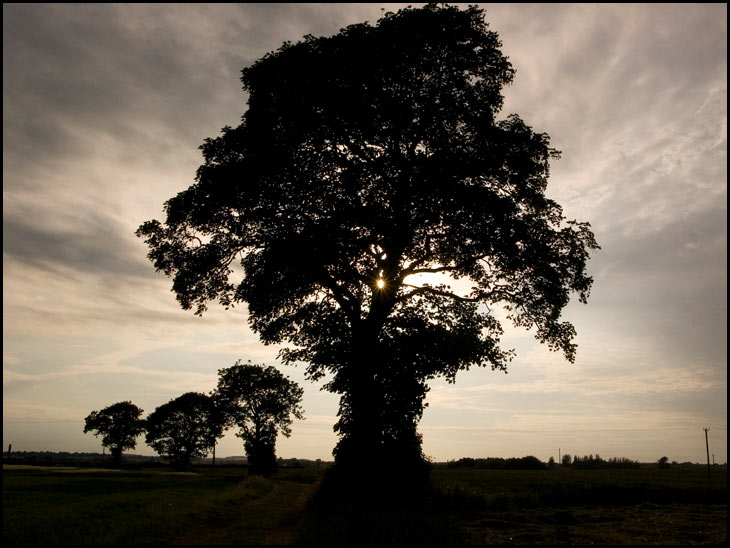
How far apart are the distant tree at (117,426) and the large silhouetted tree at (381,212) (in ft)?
312

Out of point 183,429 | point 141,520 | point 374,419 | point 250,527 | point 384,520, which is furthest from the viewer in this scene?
point 183,429

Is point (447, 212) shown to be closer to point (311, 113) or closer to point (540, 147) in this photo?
point (540, 147)

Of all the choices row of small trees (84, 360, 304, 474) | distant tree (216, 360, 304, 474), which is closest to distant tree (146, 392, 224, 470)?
row of small trees (84, 360, 304, 474)

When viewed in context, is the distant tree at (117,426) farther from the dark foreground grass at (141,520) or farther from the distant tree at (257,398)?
the dark foreground grass at (141,520)

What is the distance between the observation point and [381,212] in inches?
832

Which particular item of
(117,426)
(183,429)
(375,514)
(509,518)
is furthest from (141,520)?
(117,426)

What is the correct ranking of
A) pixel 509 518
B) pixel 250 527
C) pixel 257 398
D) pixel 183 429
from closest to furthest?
pixel 250 527 < pixel 509 518 < pixel 257 398 < pixel 183 429

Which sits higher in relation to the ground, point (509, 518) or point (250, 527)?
point (509, 518)

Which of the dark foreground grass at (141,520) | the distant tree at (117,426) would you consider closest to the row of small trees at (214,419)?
the distant tree at (117,426)

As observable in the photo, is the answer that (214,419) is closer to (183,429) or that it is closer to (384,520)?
(183,429)

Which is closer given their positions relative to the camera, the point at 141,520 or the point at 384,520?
the point at 384,520

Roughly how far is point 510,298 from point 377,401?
24.5 ft

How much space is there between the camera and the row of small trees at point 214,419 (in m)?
67.8

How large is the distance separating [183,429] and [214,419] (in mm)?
24386
